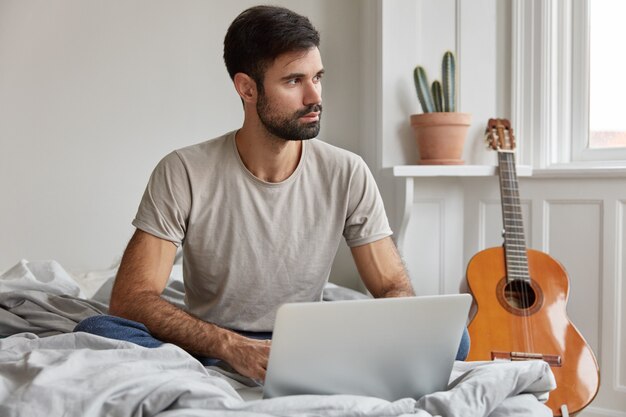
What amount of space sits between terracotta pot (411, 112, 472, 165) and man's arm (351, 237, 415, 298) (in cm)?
101

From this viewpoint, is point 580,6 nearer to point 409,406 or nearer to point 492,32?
point 492,32

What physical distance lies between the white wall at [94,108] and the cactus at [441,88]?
0.65m

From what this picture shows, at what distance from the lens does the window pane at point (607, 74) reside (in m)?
2.93

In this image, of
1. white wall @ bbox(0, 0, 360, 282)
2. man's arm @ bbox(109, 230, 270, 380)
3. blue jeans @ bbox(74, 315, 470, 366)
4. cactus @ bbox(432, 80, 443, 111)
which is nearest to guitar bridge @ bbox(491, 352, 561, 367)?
cactus @ bbox(432, 80, 443, 111)

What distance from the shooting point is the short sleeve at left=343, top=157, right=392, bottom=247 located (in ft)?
6.16

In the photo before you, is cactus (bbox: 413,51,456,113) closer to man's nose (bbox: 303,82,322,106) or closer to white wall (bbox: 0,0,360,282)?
white wall (bbox: 0,0,360,282)

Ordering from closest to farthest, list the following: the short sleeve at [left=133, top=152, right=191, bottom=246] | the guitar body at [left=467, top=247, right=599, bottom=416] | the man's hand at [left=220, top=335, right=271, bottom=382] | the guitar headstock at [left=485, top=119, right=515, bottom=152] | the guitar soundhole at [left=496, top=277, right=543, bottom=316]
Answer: the man's hand at [left=220, top=335, right=271, bottom=382] < the short sleeve at [left=133, top=152, right=191, bottom=246] < the guitar body at [left=467, top=247, right=599, bottom=416] < the guitar soundhole at [left=496, top=277, right=543, bottom=316] < the guitar headstock at [left=485, top=119, right=515, bottom=152]

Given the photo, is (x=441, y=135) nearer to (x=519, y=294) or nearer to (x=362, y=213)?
(x=519, y=294)

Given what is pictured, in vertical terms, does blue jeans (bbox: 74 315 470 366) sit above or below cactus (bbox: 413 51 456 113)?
below

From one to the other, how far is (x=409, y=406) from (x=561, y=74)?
209cm

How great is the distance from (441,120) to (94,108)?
1.22 m

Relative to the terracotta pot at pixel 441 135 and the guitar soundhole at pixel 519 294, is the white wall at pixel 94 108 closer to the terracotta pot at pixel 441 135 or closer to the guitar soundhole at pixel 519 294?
the terracotta pot at pixel 441 135

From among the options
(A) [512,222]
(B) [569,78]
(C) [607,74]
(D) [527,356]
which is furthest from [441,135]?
(D) [527,356]

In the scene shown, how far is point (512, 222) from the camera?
2658 mm
